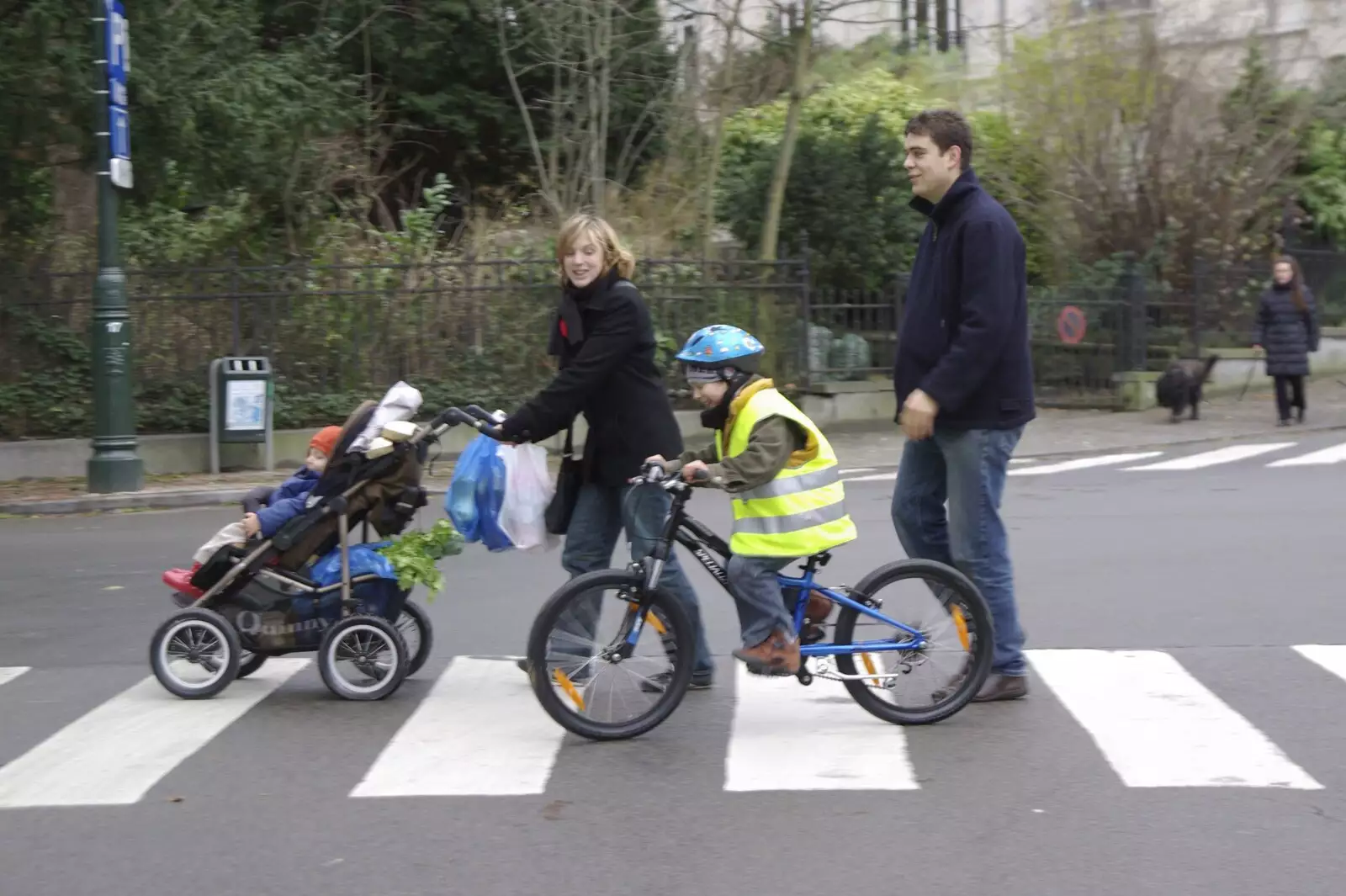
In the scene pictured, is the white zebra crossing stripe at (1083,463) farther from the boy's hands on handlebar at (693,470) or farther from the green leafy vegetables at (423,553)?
the boy's hands on handlebar at (693,470)

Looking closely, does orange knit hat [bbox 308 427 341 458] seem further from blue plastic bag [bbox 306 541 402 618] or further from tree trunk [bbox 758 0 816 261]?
tree trunk [bbox 758 0 816 261]

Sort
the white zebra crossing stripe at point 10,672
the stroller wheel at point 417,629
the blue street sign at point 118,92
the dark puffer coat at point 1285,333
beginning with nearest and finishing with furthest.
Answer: the stroller wheel at point 417,629 → the white zebra crossing stripe at point 10,672 → the blue street sign at point 118,92 → the dark puffer coat at point 1285,333

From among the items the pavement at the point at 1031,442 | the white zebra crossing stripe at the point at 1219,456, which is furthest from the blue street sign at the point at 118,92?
the white zebra crossing stripe at the point at 1219,456

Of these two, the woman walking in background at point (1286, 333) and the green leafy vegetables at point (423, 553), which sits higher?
the woman walking in background at point (1286, 333)

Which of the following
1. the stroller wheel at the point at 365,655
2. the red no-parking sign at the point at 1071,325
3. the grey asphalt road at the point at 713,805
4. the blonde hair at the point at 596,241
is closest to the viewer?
the grey asphalt road at the point at 713,805

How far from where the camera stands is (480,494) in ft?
21.4

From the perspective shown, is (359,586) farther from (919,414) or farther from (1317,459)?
(1317,459)

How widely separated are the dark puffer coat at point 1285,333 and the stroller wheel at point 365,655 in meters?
15.1

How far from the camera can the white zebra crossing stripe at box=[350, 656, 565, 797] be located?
5.41 m

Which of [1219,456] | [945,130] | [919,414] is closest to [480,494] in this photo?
[919,414]

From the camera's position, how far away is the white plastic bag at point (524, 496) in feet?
21.4

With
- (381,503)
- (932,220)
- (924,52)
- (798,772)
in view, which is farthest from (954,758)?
(924,52)

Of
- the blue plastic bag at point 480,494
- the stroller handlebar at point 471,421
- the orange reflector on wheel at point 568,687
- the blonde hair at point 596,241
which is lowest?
the orange reflector on wheel at point 568,687

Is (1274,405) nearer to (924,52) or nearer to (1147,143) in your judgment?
(1147,143)
